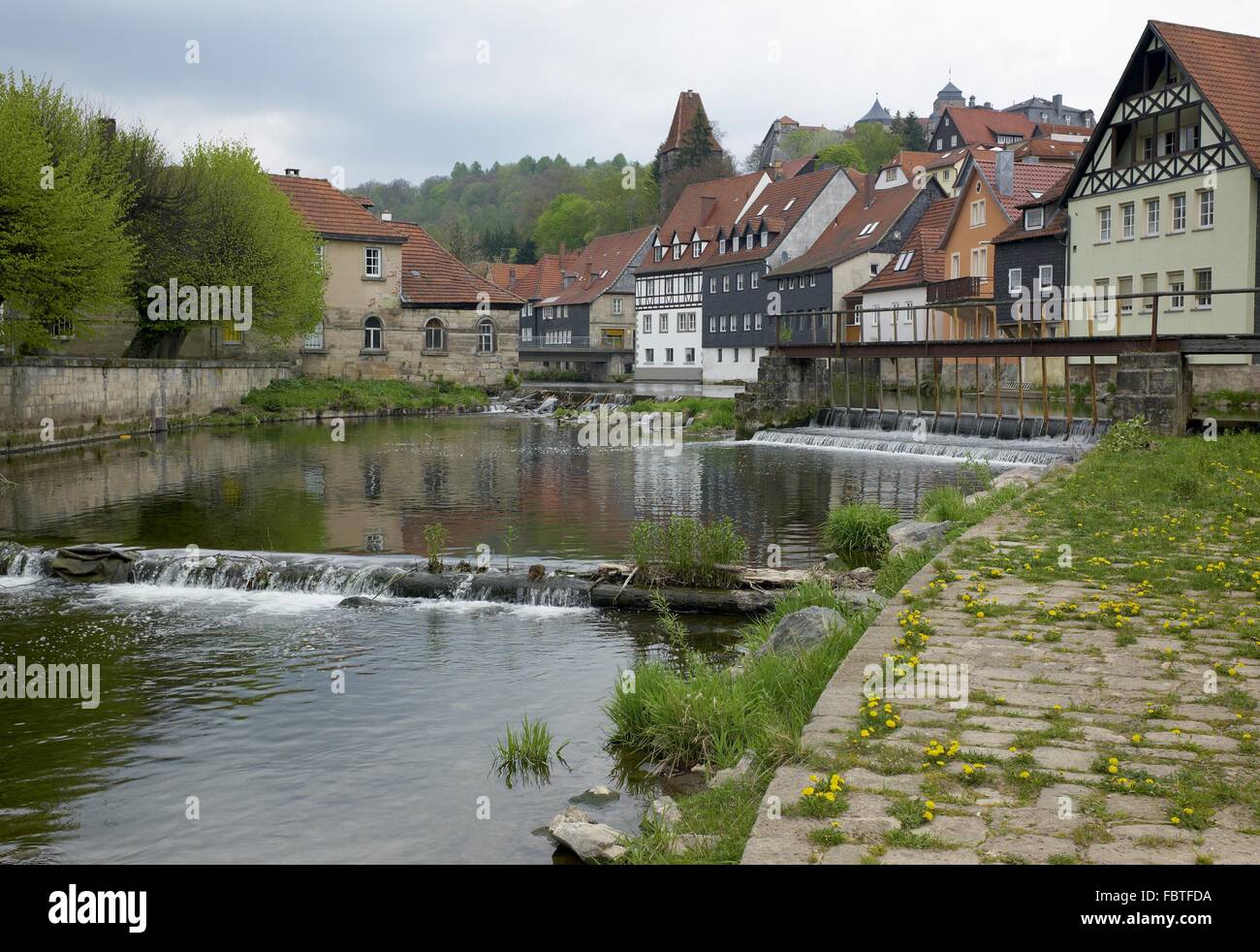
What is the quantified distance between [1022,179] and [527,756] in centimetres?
5025

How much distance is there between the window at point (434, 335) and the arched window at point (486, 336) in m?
1.93

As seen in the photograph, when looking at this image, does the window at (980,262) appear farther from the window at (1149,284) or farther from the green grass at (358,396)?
the green grass at (358,396)

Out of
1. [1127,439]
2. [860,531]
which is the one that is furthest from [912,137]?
[860,531]

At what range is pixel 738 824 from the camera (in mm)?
6129

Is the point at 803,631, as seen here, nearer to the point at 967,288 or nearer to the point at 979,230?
the point at 967,288

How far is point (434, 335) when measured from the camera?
6378 cm

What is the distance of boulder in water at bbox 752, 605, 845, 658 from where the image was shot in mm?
9850

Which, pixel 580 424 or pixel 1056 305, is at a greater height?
pixel 1056 305

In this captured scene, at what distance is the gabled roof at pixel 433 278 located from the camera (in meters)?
63.8
